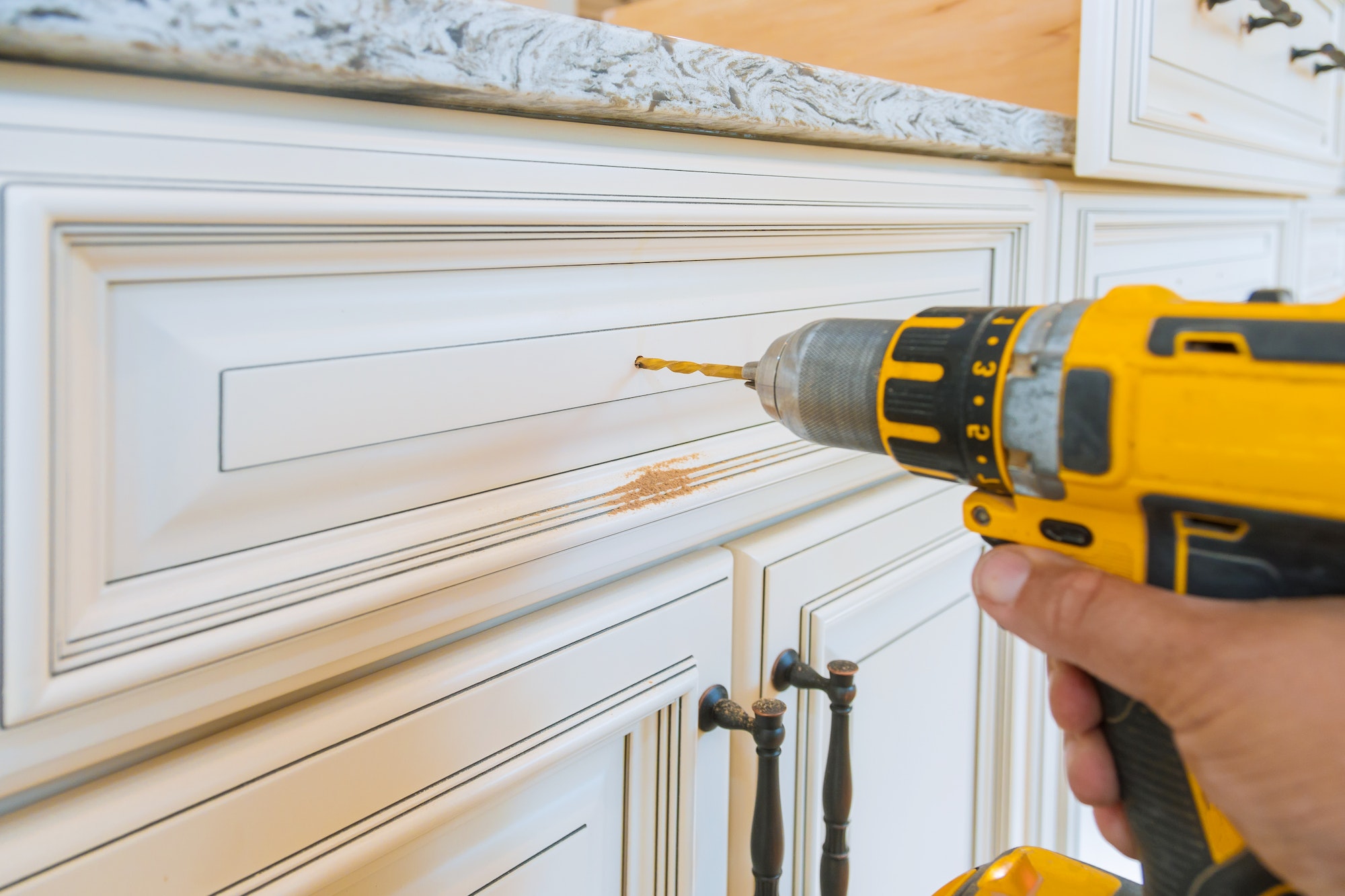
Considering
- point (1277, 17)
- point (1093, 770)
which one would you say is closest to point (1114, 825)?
point (1093, 770)

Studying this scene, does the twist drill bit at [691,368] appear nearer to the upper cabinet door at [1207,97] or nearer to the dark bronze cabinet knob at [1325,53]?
the upper cabinet door at [1207,97]

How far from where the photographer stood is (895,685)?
53cm

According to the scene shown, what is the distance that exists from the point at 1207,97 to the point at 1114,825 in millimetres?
646

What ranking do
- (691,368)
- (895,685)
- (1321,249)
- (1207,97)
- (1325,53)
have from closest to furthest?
(691,368) → (895,685) → (1207,97) → (1325,53) → (1321,249)

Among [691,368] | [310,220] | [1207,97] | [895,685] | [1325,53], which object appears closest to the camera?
[310,220]

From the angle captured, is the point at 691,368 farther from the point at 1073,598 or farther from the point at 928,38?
the point at 928,38

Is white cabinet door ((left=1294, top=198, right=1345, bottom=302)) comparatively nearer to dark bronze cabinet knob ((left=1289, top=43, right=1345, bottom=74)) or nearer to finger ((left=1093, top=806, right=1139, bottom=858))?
dark bronze cabinet knob ((left=1289, top=43, right=1345, bottom=74))

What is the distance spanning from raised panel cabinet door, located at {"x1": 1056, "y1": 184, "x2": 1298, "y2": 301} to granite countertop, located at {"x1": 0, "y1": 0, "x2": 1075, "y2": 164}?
29cm

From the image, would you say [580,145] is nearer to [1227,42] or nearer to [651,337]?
[651,337]

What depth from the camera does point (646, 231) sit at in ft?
1.14

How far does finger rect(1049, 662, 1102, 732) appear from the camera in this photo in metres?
0.36

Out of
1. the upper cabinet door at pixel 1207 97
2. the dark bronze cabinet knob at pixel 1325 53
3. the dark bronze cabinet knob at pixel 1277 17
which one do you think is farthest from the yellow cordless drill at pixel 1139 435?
the dark bronze cabinet knob at pixel 1325 53

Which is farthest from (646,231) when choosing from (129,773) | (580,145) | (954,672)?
(954,672)

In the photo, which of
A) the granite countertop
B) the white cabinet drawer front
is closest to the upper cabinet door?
the granite countertop
